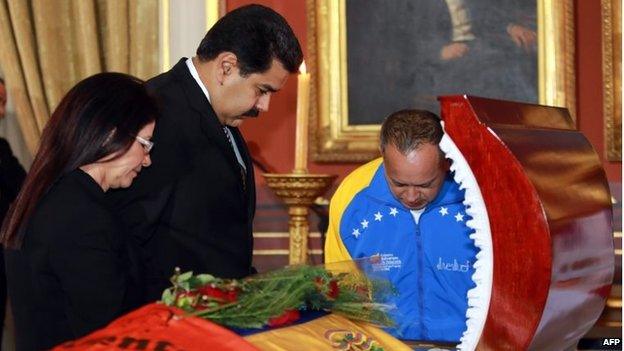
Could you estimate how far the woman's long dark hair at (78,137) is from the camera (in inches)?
94.5

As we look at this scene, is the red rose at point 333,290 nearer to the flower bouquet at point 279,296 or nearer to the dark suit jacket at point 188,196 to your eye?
the flower bouquet at point 279,296

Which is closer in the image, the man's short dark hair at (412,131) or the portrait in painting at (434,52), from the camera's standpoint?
the man's short dark hair at (412,131)

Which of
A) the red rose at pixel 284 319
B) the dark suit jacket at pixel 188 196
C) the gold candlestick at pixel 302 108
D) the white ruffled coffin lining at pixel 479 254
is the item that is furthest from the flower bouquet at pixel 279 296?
the gold candlestick at pixel 302 108

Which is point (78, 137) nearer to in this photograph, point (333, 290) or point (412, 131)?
point (333, 290)

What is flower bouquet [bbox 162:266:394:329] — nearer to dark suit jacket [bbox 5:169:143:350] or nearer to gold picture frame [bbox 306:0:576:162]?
dark suit jacket [bbox 5:169:143:350]

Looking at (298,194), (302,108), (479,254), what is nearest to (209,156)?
(479,254)

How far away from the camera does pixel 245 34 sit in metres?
3.11

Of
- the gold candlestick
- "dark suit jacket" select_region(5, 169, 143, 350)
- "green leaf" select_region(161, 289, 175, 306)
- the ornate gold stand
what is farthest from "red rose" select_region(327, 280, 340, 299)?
the ornate gold stand

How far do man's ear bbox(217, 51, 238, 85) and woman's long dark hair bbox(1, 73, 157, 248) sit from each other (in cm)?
63

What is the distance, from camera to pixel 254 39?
10.2 feet

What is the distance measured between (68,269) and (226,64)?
39.3 inches

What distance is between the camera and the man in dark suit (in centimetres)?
292

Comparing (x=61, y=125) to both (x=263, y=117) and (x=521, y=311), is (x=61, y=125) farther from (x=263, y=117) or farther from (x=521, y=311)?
(x=263, y=117)

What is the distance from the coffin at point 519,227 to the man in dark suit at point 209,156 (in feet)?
2.30
